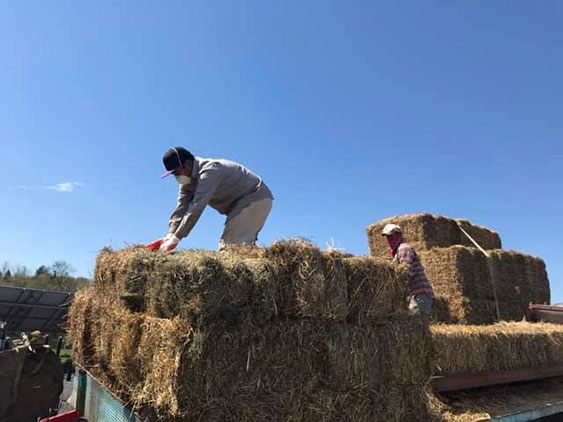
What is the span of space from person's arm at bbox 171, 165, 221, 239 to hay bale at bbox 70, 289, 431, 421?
0.92m

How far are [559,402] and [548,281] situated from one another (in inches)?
275

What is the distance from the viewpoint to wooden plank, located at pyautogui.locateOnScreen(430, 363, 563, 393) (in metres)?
4.43

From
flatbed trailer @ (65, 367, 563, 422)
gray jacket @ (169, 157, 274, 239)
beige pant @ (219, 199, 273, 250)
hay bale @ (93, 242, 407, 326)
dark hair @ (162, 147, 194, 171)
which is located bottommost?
flatbed trailer @ (65, 367, 563, 422)

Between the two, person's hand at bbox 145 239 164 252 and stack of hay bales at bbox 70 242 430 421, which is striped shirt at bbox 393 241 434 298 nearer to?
stack of hay bales at bbox 70 242 430 421

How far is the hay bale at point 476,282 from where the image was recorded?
→ 340 inches

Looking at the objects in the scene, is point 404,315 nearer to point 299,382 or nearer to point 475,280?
point 299,382

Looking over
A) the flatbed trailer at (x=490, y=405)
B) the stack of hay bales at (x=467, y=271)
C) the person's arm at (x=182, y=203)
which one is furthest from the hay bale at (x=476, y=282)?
the person's arm at (x=182, y=203)

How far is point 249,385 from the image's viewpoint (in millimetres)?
2721

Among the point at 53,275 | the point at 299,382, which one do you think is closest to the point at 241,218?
the point at 299,382

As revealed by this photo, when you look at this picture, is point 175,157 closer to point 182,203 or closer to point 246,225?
point 182,203

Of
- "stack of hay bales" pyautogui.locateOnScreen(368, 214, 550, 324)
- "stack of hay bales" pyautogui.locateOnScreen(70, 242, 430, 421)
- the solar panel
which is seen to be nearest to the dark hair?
"stack of hay bales" pyautogui.locateOnScreen(70, 242, 430, 421)

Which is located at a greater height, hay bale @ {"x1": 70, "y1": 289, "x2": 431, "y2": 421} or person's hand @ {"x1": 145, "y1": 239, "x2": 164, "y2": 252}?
person's hand @ {"x1": 145, "y1": 239, "x2": 164, "y2": 252}

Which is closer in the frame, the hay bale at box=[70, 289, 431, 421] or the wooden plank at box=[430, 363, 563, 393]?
the hay bale at box=[70, 289, 431, 421]

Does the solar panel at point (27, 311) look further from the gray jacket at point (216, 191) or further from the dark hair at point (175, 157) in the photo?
the dark hair at point (175, 157)
